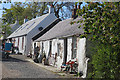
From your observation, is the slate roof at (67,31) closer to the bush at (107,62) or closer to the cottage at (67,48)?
the cottage at (67,48)

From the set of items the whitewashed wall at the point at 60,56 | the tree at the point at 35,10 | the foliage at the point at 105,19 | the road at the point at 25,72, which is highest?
the tree at the point at 35,10

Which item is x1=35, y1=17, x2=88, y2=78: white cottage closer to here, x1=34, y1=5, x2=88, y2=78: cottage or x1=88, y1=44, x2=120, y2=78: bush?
x1=34, y1=5, x2=88, y2=78: cottage

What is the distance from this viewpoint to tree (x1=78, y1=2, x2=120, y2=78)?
8.78 meters

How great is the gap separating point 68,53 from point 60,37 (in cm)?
175

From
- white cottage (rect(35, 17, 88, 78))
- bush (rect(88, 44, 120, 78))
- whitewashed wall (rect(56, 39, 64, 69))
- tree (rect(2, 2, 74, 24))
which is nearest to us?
bush (rect(88, 44, 120, 78))

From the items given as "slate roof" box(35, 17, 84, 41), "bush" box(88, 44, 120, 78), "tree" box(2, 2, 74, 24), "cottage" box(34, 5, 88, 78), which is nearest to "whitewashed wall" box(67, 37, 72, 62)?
"cottage" box(34, 5, 88, 78)

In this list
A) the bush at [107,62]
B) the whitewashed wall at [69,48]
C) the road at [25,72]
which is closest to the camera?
the bush at [107,62]

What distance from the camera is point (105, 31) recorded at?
9219mm

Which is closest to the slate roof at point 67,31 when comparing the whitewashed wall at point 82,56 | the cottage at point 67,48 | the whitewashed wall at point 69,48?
the cottage at point 67,48

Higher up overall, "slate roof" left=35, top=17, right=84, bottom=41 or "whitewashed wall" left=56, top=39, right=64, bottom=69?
"slate roof" left=35, top=17, right=84, bottom=41

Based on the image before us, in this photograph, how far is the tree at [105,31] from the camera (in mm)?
8781

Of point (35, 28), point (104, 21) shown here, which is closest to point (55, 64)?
point (104, 21)

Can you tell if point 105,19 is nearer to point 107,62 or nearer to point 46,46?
point 107,62

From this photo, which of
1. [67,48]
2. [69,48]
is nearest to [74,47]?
[69,48]
